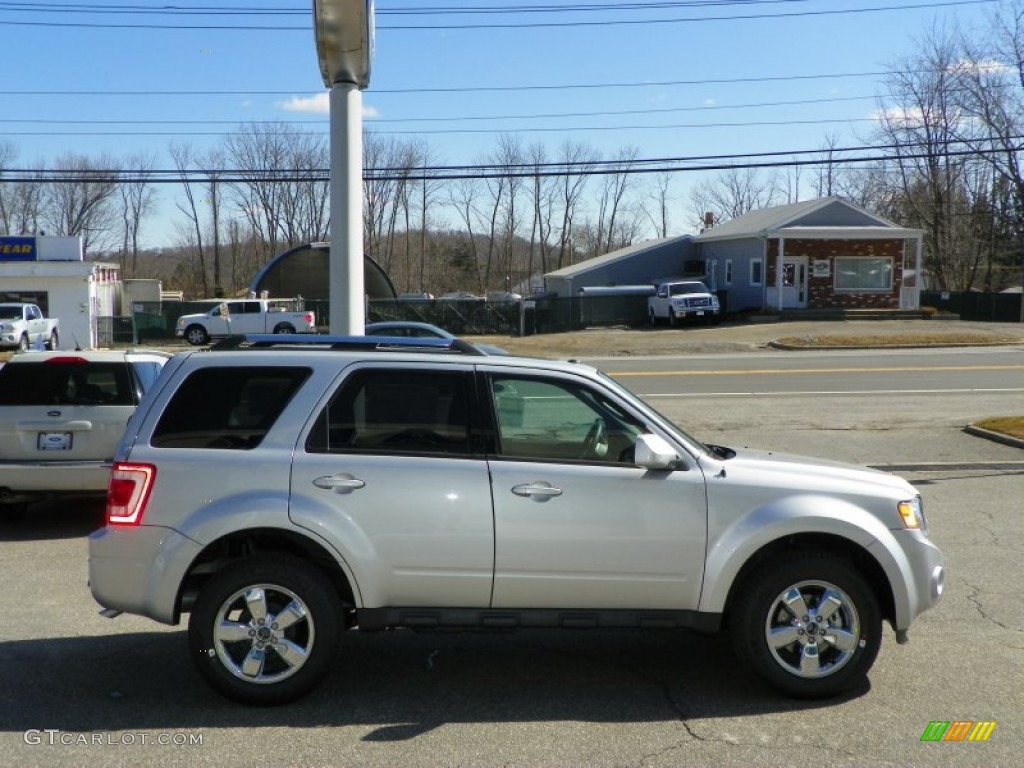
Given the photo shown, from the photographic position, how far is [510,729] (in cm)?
479

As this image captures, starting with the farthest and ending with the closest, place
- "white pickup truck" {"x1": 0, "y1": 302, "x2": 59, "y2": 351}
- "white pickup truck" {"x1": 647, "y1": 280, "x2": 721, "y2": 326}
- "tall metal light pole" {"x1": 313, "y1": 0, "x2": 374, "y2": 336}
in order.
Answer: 1. "white pickup truck" {"x1": 647, "y1": 280, "x2": 721, "y2": 326}
2. "white pickup truck" {"x1": 0, "y1": 302, "x2": 59, "y2": 351}
3. "tall metal light pole" {"x1": 313, "y1": 0, "x2": 374, "y2": 336}

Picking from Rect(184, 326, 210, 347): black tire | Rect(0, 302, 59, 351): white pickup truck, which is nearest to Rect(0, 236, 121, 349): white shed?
Rect(184, 326, 210, 347): black tire

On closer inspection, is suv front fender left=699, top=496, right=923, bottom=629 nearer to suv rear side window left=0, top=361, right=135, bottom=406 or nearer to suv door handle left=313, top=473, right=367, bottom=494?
suv door handle left=313, top=473, right=367, bottom=494

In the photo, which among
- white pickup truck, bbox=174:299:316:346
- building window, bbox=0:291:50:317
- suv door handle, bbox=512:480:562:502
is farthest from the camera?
building window, bbox=0:291:50:317

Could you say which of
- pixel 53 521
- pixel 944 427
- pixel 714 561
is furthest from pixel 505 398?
pixel 944 427

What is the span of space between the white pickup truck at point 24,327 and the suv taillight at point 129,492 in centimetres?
3398

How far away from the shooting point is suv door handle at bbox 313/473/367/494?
497 centimetres

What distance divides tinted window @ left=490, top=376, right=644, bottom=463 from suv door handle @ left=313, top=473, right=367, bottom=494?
733 mm

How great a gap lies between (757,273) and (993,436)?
35594mm

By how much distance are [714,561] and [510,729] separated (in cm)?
126

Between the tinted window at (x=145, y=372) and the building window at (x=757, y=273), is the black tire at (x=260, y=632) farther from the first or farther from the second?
the building window at (x=757, y=273)

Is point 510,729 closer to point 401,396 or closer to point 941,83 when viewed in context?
point 401,396

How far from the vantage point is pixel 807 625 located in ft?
16.7

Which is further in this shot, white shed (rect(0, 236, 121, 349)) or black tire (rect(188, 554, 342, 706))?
white shed (rect(0, 236, 121, 349))
